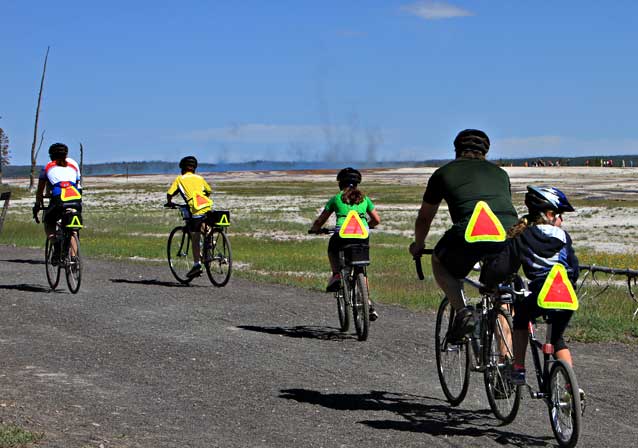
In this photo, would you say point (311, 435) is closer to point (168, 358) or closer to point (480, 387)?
point (480, 387)

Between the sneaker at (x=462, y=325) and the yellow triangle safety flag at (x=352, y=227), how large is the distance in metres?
4.26

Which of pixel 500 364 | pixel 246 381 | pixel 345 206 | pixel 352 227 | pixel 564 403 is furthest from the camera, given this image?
pixel 345 206

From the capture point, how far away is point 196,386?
9828mm

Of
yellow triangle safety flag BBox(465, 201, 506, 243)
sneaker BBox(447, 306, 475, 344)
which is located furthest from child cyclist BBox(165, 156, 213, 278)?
yellow triangle safety flag BBox(465, 201, 506, 243)

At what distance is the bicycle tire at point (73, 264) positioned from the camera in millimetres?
16922

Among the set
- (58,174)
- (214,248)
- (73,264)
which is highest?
(58,174)

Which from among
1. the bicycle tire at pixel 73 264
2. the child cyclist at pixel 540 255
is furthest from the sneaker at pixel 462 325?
the bicycle tire at pixel 73 264

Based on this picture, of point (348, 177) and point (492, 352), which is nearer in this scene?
point (492, 352)

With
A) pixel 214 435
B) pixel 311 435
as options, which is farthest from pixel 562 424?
pixel 214 435

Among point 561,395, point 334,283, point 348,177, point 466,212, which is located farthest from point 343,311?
point 561,395

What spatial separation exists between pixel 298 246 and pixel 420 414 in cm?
2259

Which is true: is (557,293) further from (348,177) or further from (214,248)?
(214,248)

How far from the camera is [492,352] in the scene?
26.5ft

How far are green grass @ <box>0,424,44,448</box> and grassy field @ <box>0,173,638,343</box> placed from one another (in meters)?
7.65
